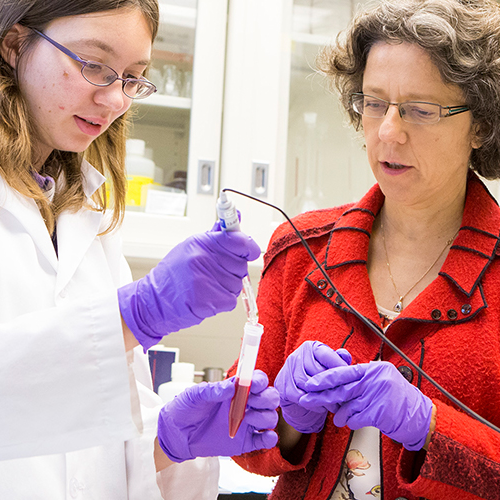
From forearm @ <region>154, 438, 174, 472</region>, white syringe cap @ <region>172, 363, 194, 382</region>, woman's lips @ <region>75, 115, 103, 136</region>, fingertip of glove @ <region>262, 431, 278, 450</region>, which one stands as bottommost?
white syringe cap @ <region>172, 363, 194, 382</region>

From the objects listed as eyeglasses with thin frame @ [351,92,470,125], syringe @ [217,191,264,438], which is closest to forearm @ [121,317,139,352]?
syringe @ [217,191,264,438]

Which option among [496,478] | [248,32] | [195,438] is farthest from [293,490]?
[248,32]

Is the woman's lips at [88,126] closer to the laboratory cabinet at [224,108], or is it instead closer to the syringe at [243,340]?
the syringe at [243,340]

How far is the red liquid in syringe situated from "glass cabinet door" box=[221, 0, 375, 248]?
114 cm

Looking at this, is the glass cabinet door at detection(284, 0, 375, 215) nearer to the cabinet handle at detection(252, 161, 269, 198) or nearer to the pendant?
the cabinet handle at detection(252, 161, 269, 198)

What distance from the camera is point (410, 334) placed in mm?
1066

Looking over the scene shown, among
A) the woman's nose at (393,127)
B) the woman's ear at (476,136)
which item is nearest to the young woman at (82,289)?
the woman's nose at (393,127)

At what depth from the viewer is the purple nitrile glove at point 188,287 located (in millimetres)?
830

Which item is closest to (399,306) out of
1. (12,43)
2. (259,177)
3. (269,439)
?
(269,439)

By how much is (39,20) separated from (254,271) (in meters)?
1.35

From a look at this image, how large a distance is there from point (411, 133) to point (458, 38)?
0.20 metres

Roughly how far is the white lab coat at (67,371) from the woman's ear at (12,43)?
0.23 meters

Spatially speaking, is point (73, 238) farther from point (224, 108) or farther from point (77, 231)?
point (224, 108)

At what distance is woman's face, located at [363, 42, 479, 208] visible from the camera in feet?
3.57
